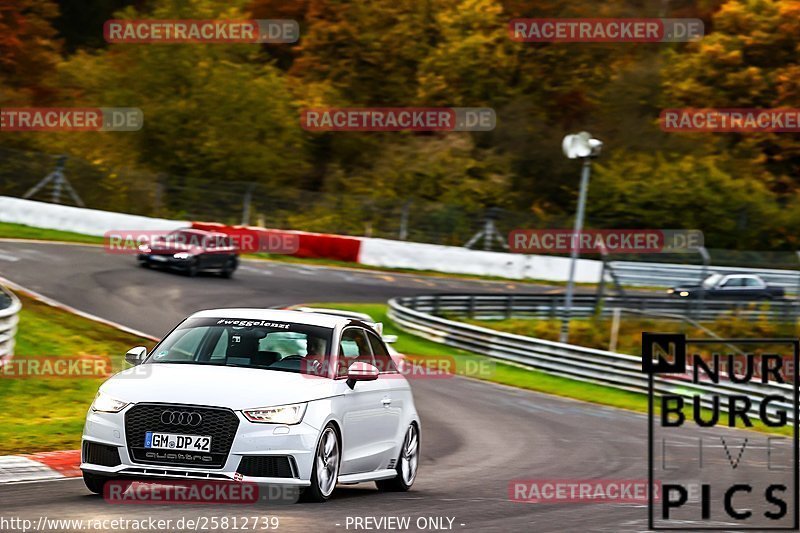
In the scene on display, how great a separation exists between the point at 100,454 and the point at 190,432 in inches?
26.8

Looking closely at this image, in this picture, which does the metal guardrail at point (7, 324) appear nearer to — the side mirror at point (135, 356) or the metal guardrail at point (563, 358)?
the side mirror at point (135, 356)

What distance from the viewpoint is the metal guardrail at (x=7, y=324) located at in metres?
17.9

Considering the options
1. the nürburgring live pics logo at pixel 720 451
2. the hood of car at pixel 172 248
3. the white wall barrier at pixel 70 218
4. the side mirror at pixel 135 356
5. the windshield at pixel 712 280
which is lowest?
the nürburgring live pics logo at pixel 720 451

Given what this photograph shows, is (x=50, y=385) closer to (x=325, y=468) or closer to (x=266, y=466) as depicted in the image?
(x=325, y=468)

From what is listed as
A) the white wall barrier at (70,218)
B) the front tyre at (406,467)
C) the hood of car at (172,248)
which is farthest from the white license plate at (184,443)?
the white wall barrier at (70,218)

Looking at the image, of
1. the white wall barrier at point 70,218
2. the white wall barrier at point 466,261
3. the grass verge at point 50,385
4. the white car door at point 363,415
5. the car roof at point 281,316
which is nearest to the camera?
the white car door at point 363,415

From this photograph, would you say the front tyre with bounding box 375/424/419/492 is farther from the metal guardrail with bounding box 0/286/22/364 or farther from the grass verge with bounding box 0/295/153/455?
the metal guardrail with bounding box 0/286/22/364

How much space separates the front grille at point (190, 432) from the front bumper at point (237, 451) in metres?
0.03

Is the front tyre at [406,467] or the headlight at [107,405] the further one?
the front tyre at [406,467]

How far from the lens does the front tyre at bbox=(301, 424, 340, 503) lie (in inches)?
363

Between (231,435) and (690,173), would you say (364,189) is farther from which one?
(231,435)

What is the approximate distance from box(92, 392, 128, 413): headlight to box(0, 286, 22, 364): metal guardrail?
9.12 metres

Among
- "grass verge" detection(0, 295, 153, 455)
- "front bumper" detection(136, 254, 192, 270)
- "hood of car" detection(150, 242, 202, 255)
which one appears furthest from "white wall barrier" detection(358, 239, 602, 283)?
"grass verge" detection(0, 295, 153, 455)

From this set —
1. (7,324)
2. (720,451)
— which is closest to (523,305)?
(720,451)
